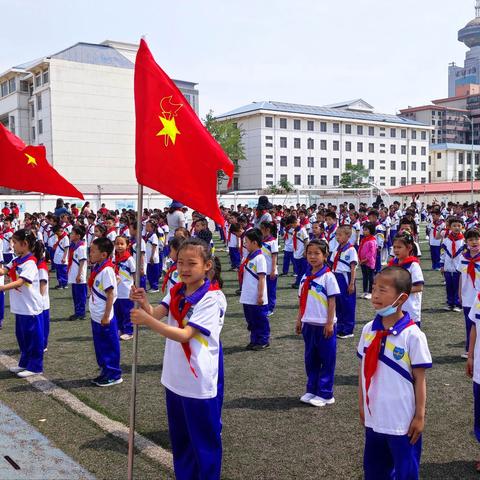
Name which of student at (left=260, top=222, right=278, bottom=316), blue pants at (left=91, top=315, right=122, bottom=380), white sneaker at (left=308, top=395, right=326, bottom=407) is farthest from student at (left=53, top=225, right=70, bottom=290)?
white sneaker at (left=308, top=395, right=326, bottom=407)

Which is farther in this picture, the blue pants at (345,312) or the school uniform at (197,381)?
the blue pants at (345,312)

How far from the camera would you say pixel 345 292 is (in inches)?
331

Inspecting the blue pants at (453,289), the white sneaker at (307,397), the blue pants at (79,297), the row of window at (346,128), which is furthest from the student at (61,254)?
the row of window at (346,128)

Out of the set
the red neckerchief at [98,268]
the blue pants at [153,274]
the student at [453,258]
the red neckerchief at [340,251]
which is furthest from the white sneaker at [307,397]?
the blue pants at [153,274]

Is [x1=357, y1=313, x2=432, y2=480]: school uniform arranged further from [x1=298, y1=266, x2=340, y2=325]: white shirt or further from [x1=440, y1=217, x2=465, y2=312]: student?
[x1=440, y1=217, x2=465, y2=312]: student

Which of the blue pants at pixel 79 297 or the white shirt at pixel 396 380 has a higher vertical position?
the white shirt at pixel 396 380

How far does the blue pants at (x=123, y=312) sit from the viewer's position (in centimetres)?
838

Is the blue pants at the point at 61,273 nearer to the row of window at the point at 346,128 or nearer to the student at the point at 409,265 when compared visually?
the student at the point at 409,265

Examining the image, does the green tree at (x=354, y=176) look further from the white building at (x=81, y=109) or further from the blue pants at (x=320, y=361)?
the blue pants at (x=320, y=361)

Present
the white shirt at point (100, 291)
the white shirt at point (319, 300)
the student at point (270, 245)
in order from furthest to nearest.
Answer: the student at point (270, 245) → the white shirt at point (100, 291) → the white shirt at point (319, 300)

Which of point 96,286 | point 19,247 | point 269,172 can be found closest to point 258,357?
point 96,286

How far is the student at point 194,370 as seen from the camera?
11.1 ft

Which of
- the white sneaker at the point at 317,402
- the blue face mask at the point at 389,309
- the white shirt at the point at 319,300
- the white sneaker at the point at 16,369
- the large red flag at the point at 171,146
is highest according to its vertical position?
the large red flag at the point at 171,146

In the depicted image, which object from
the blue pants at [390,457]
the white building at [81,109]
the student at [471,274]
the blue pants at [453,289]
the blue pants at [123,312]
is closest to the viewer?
the blue pants at [390,457]
